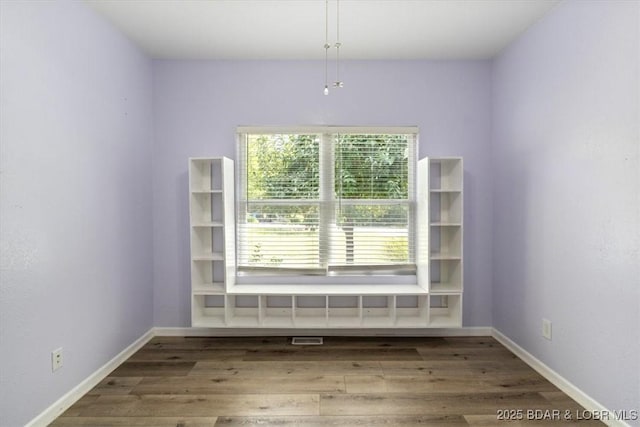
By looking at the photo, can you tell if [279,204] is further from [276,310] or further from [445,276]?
[445,276]

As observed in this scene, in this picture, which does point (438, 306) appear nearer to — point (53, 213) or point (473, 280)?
point (473, 280)

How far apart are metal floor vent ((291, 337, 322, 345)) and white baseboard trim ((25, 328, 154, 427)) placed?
136cm

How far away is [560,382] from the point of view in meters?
2.39

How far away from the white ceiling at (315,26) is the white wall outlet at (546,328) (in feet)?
7.36

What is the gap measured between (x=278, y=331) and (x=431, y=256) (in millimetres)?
1601

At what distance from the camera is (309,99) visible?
10.9 feet

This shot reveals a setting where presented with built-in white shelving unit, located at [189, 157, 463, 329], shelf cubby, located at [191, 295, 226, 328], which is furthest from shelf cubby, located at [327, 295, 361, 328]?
shelf cubby, located at [191, 295, 226, 328]

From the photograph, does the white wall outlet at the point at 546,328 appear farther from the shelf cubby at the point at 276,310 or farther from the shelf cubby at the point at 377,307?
the shelf cubby at the point at 276,310

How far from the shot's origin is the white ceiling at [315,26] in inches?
96.0

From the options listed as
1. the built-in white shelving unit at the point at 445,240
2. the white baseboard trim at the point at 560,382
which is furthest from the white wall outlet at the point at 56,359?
the white baseboard trim at the point at 560,382

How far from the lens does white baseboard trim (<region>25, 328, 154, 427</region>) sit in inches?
79.4

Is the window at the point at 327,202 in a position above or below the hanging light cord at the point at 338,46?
below

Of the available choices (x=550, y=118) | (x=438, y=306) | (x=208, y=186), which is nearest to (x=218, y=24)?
(x=208, y=186)

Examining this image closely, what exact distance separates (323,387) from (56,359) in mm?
1672
